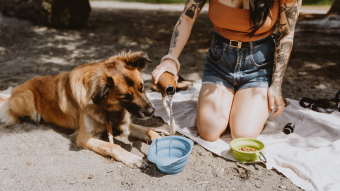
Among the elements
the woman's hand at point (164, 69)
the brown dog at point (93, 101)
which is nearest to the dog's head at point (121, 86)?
the brown dog at point (93, 101)

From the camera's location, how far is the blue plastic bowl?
345cm

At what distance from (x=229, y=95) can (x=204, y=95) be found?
0.30 meters

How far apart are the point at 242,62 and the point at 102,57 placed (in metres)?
4.47

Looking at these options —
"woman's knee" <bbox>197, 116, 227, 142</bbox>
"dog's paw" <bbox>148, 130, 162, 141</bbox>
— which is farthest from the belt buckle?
"dog's paw" <bbox>148, 130, 162, 141</bbox>

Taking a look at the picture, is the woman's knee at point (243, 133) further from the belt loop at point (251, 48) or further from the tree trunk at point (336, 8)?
the tree trunk at point (336, 8)

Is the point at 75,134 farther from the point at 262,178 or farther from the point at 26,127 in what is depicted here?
the point at 262,178

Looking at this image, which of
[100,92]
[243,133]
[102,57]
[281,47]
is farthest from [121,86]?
[102,57]

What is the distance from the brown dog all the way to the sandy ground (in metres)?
0.14

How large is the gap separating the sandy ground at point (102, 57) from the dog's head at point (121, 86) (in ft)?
1.91

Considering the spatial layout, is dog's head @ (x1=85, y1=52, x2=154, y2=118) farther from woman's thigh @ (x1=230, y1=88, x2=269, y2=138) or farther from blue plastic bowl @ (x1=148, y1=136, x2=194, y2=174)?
woman's thigh @ (x1=230, y1=88, x2=269, y2=138)

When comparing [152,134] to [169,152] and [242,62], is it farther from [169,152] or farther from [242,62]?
[242,62]

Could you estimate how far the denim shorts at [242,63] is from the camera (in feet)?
13.3

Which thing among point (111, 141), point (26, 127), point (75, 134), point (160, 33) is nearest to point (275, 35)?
point (111, 141)

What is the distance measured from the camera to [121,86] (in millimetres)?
3674
